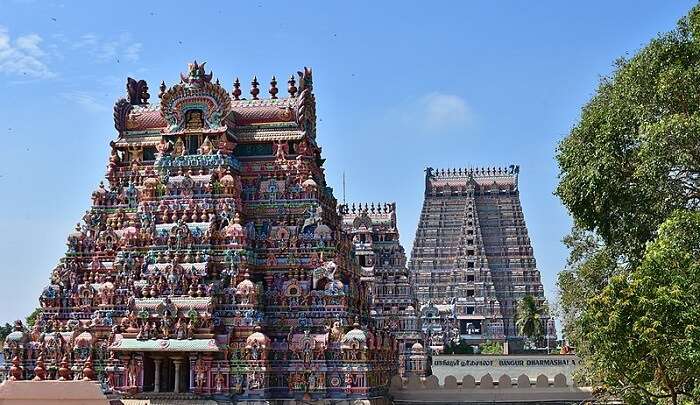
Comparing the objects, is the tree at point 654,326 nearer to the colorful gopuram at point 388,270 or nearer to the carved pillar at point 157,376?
the carved pillar at point 157,376

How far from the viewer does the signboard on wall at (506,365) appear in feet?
153

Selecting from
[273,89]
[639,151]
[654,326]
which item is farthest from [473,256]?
[654,326]

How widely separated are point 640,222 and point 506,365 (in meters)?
28.7

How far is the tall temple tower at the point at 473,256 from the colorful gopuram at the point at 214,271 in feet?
179

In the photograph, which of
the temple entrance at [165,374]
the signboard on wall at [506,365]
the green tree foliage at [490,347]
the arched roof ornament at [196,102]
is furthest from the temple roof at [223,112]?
the green tree foliage at [490,347]

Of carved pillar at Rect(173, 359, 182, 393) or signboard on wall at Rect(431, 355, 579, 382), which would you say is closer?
carved pillar at Rect(173, 359, 182, 393)

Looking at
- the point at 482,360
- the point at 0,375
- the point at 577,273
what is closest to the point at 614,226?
the point at 577,273

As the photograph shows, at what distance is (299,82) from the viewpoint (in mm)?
34875

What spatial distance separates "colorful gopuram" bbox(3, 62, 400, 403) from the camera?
29891 millimetres

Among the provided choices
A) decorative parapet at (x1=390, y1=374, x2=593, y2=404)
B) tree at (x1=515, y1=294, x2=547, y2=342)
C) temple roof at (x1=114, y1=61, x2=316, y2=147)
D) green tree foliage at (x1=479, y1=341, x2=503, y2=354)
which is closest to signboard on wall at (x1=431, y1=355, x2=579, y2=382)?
decorative parapet at (x1=390, y1=374, x2=593, y2=404)

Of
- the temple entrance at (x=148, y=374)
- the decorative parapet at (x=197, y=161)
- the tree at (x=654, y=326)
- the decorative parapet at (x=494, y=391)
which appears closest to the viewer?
the tree at (x=654, y=326)

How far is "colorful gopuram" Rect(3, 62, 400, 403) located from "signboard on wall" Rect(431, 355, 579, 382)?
540 inches

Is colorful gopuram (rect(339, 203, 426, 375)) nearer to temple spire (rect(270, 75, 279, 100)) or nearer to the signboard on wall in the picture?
the signboard on wall

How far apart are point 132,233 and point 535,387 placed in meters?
15.9
